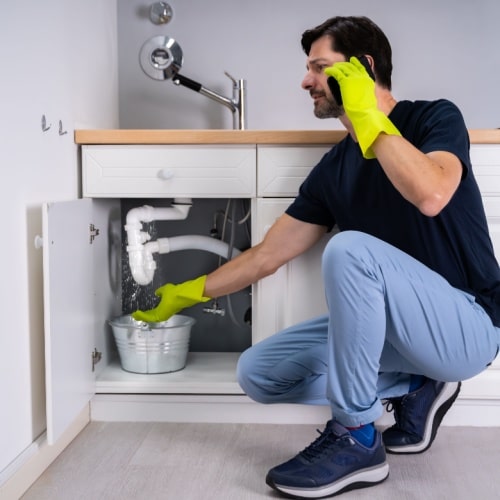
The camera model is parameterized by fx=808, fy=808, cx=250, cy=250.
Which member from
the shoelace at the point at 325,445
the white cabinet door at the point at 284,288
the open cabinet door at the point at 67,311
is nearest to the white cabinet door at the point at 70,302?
the open cabinet door at the point at 67,311

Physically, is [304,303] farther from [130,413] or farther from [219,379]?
[130,413]

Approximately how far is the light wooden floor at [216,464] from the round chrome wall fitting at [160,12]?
130 cm

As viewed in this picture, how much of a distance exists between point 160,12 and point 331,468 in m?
1.61

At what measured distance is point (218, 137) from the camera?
212 centimetres

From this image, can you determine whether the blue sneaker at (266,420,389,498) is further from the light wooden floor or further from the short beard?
the short beard

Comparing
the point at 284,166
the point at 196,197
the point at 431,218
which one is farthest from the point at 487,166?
the point at 196,197

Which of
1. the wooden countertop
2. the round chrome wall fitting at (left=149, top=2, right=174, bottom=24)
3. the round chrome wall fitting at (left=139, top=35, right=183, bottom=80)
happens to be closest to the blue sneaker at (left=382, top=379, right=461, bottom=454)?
the wooden countertop

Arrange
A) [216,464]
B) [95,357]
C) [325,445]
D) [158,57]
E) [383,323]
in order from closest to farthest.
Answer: [383,323] < [325,445] < [216,464] < [95,357] < [158,57]

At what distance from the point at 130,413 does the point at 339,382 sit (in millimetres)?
774

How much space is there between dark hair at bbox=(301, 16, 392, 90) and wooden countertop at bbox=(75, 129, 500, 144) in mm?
241

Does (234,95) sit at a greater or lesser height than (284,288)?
greater

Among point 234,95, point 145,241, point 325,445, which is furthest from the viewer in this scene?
point 234,95

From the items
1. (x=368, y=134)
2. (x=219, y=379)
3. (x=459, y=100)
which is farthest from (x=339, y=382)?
(x=459, y=100)

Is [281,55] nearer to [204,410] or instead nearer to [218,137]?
[218,137]
